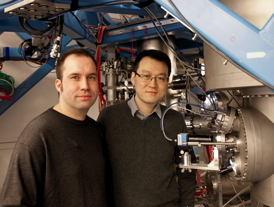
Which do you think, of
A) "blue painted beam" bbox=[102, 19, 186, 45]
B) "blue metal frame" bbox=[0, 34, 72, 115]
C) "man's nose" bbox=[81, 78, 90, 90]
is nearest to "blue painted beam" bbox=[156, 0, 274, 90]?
"man's nose" bbox=[81, 78, 90, 90]

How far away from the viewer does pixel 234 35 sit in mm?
662

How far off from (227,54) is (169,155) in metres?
0.74

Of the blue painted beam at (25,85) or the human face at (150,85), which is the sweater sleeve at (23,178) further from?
the blue painted beam at (25,85)

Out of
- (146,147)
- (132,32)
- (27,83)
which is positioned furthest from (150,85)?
(27,83)

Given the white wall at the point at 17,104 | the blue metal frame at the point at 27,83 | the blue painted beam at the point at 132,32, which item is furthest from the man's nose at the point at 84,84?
the white wall at the point at 17,104

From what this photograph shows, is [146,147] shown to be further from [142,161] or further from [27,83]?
[27,83]

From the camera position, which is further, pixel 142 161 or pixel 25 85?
pixel 25 85

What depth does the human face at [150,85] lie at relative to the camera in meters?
1.28

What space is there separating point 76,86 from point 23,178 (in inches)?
15.7

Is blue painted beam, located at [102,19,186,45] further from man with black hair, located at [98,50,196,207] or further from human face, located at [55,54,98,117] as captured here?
human face, located at [55,54,98,117]

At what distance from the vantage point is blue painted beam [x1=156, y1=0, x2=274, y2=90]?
0.65m

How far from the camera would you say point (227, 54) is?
67 cm

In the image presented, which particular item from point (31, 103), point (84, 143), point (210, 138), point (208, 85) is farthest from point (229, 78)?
point (31, 103)

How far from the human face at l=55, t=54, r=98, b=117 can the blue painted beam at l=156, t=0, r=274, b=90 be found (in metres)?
0.50
